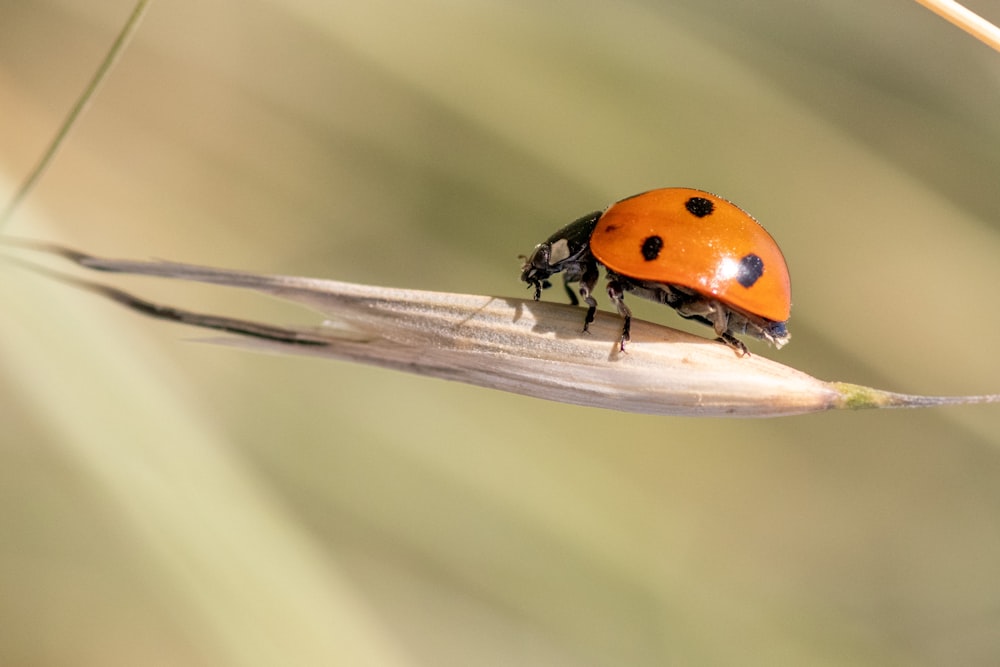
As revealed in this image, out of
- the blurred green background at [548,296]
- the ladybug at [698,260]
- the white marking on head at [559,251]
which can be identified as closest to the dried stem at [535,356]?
the ladybug at [698,260]

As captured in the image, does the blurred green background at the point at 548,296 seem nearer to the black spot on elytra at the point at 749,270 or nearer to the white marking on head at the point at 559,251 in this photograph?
the white marking on head at the point at 559,251

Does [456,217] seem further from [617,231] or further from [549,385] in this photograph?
[549,385]

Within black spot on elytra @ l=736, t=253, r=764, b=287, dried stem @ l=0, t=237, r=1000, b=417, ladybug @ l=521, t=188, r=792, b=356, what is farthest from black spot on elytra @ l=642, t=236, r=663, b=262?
dried stem @ l=0, t=237, r=1000, b=417

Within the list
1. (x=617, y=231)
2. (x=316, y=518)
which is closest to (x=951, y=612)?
(x=617, y=231)

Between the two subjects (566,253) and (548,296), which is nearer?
(566,253)

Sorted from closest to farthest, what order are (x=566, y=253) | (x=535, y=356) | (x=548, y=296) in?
(x=535, y=356) → (x=566, y=253) → (x=548, y=296)

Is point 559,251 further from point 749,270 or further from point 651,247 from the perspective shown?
point 749,270

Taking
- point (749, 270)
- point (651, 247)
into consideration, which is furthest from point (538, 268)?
point (749, 270)
